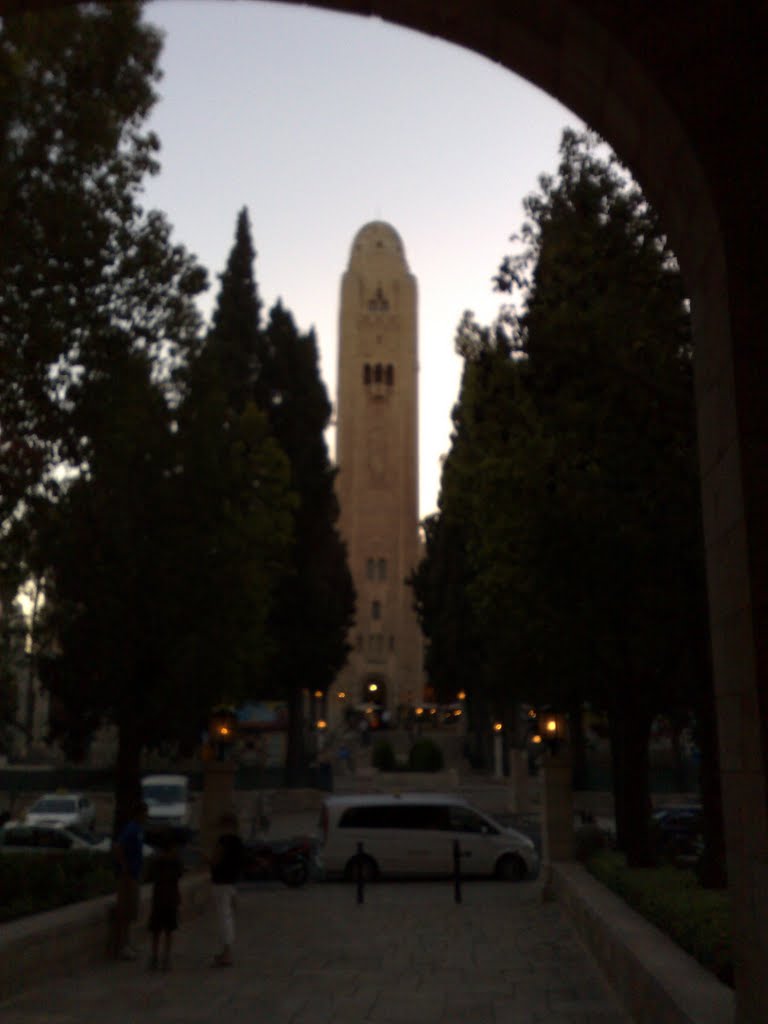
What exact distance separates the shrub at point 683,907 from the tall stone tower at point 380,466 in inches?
2418

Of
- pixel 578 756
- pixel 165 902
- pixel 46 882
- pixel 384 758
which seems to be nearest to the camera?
pixel 165 902

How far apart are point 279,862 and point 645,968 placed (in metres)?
15.6

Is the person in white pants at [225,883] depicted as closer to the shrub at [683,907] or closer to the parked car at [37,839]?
the shrub at [683,907]

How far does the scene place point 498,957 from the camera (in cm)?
1205

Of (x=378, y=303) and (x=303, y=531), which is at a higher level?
(x=378, y=303)

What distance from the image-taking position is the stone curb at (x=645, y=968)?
598 cm

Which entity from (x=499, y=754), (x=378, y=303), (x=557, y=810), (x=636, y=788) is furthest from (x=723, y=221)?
Answer: (x=378, y=303)

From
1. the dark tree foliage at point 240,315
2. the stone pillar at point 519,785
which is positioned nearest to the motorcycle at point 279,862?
the stone pillar at point 519,785

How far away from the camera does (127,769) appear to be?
2186cm

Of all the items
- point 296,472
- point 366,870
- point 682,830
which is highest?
point 296,472

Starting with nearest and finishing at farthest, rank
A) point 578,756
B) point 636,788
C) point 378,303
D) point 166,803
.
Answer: point 636,788
point 166,803
point 578,756
point 378,303

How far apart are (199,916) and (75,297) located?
9.22 metres

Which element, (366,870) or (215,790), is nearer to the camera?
(215,790)

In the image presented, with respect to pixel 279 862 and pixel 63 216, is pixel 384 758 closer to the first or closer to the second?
pixel 279 862
